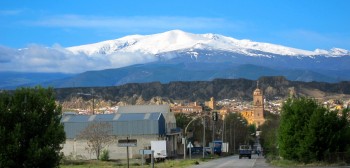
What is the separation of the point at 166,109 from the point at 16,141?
82.1 metres

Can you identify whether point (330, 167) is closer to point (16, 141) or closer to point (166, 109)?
point (16, 141)

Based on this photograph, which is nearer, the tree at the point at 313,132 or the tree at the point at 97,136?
the tree at the point at 313,132

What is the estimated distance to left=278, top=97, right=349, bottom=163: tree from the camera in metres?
51.4

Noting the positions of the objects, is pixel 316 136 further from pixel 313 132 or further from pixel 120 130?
pixel 120 130

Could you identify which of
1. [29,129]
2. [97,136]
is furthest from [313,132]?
[97,136]

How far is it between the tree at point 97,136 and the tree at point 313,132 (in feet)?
96.5

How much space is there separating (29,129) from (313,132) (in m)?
24.7

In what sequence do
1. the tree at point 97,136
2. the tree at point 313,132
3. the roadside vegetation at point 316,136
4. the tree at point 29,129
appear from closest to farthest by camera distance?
1. the tree at point 29,129
2. the roadside vegetation at point 316,136
3. the tree at point 313,132
4. the tree at point 97,136

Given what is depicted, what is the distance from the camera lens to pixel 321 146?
171ft

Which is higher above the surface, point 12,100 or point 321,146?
point 12,100

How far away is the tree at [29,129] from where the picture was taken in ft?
110

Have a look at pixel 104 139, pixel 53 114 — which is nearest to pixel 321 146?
pixel 53 114

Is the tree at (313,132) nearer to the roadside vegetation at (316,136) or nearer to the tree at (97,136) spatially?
the roadside vegetation at (316,136)

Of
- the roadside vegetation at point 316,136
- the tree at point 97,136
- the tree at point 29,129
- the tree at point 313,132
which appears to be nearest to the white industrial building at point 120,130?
the tree at point 97,136
